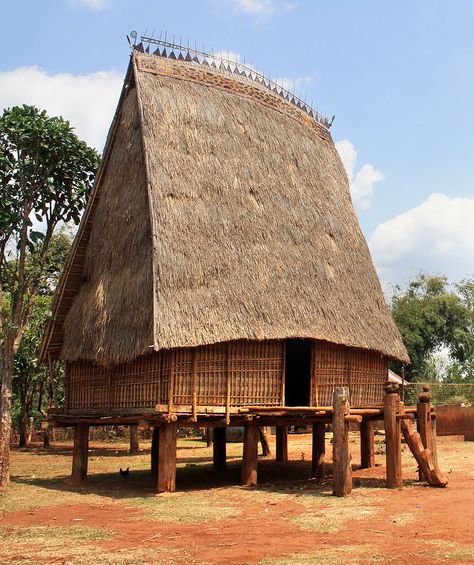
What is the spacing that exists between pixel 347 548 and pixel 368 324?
28.6 ft

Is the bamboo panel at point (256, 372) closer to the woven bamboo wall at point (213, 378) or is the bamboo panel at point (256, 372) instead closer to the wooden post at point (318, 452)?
the woven bamboo wall at point (213, 378)

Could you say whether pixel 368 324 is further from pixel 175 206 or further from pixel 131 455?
pixel 131 455

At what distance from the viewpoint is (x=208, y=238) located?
1512 centimetres

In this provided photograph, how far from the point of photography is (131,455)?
77.0ft

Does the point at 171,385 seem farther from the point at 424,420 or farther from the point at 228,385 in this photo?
the point at 424,420

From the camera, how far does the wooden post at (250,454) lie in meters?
14.9

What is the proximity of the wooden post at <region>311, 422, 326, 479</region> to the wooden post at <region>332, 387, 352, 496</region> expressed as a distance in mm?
4074

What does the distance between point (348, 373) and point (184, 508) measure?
19.2 ft

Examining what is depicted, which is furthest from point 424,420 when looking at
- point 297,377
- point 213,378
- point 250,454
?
point 297,377

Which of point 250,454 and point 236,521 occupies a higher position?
point 250,454

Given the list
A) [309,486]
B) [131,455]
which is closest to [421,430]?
[309,486]

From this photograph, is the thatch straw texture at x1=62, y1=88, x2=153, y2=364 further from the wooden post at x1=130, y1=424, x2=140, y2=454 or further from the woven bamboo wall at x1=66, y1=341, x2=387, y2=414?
the wooden post at x1=130, y1=424, x2=140, y2=454

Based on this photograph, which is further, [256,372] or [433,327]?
[433,327]

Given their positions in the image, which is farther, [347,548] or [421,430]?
[421,430]
